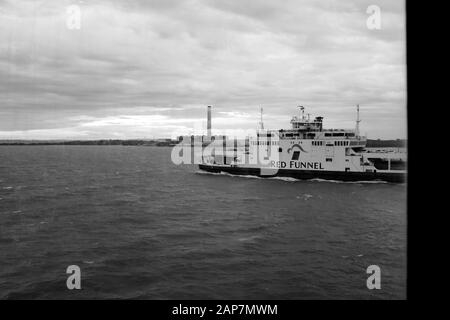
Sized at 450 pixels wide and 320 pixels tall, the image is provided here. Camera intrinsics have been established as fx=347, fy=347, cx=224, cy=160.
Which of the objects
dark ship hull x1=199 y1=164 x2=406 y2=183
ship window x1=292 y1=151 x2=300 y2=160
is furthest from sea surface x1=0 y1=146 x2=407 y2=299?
ship window x1=292 y1=151 x2=300 y2=160

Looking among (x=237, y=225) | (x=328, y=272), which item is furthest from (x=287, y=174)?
(x=328, y=272)

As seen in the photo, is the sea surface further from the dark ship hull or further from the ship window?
the ship window

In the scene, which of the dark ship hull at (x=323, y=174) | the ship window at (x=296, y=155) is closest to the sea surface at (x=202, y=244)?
the dark ship hull at (x=323, y=174)

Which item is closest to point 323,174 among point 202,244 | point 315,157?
point 315,157

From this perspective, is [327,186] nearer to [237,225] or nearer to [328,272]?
[237,225]

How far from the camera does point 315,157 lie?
127 ft

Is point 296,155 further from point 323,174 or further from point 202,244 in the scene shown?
point 202,244

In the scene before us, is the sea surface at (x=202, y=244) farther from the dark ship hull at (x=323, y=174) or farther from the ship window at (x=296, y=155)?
the ship window at (x=296, y=155)

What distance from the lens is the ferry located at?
36.9 meters

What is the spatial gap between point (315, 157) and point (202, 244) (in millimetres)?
26273

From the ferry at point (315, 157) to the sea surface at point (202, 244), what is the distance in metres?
7.88

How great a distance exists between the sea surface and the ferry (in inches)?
310

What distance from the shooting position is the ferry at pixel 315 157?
121 feet
